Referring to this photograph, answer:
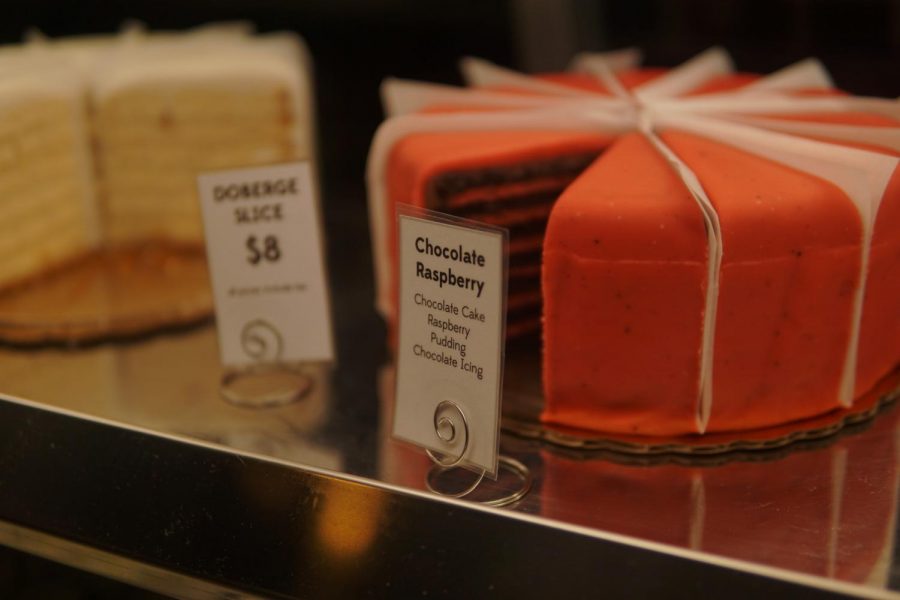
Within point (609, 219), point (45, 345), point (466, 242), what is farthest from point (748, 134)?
point (45, 345)

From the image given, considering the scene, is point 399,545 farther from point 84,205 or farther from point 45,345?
point 84,205

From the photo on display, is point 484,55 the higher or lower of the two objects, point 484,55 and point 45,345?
the higher

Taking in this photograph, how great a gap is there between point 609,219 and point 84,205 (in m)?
1.26

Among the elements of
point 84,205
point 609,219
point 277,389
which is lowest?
point 277,389

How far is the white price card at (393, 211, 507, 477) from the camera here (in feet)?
3.47

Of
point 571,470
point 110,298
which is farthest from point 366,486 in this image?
point 110,298

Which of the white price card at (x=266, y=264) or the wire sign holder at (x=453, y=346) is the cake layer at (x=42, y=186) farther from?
the wire sign holder at (x=453, y=346)

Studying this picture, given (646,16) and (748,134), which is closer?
(748,134)

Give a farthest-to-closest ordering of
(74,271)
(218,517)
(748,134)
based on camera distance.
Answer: (74,271) → (748,134) → (218,517)

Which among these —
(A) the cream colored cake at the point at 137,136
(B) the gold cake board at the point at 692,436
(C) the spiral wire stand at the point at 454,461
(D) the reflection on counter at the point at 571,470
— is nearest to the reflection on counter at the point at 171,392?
(D) the reflection on counter at the point at 571,470

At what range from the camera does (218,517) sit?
1155 millimetres

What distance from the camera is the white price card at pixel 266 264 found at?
1407 millimetres

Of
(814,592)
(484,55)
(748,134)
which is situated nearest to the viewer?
(814,592)

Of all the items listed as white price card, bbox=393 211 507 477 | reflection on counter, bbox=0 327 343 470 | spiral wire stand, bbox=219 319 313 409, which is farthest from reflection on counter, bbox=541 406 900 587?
spiral wire stand, bbox=219 319 313 409
